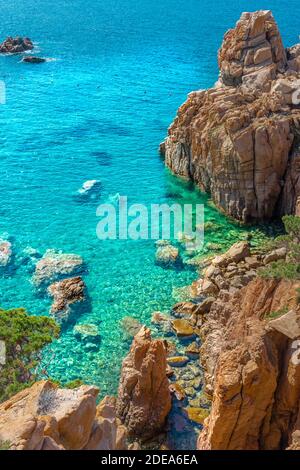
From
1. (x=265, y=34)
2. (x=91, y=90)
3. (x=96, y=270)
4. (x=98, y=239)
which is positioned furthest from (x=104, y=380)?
(x=91, y=90)

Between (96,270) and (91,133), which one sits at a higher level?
(91,133)

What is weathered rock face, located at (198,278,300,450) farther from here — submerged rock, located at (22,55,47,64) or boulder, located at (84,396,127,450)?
submerged rock, located at (22,55,47,64)

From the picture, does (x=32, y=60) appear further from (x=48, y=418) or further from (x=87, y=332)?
(x=48, y=418)

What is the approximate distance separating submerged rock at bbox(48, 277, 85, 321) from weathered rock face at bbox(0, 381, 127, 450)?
65.1ft

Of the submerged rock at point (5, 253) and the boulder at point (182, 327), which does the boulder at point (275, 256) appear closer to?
the boulder at point (182, 327)

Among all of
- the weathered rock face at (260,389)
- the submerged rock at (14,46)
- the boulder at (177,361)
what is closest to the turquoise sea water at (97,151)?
the boulder at (177,361)

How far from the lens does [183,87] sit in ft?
334

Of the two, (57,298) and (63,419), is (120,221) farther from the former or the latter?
(63,419)

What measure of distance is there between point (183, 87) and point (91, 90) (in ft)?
63.2

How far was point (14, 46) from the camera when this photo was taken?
414ft

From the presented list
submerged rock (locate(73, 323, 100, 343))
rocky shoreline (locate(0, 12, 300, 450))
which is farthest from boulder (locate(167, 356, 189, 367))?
submerged rock (locate(73, 323, 100, 343))

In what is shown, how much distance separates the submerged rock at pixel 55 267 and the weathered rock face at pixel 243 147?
1898 cm

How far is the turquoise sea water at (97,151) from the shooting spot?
145 ft

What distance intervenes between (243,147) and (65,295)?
82.4 ft
